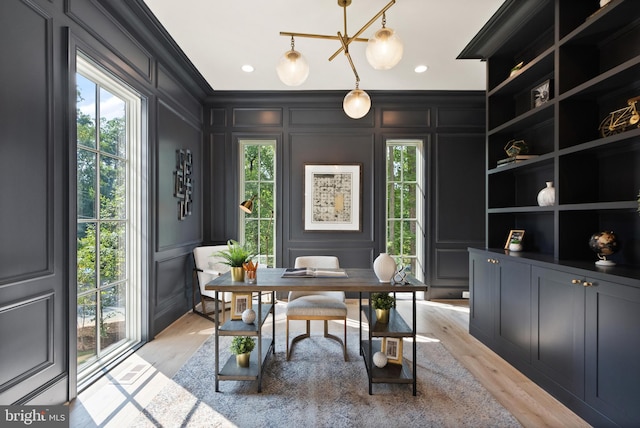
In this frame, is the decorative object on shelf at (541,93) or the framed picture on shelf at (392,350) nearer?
the framed picture on shelf at (392,350)

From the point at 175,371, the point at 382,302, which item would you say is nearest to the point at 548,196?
the point at 382,302

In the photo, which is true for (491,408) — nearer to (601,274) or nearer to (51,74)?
(601,274)

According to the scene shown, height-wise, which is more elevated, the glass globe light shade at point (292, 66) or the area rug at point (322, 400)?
the glass globe light shade at point (292, 66)

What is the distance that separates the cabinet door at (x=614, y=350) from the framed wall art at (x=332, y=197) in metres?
2.96

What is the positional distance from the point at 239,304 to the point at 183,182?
6.70 feet

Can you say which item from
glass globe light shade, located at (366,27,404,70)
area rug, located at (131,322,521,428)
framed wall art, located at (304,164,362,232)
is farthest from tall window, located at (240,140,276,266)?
glass globe light shade, located at (366,27,404,70)

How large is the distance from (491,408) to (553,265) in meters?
1.00

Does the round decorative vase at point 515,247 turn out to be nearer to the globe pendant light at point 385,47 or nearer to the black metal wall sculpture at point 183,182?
the globe pendant light at point 385,47

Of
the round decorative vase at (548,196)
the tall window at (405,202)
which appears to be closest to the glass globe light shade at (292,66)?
the round decorative vase at (548,196)

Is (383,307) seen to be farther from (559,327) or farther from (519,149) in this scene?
(519,149)

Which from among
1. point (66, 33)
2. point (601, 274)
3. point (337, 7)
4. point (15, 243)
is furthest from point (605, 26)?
point (15, 243)

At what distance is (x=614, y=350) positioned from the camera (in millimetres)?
1702

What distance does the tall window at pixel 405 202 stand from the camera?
470cm

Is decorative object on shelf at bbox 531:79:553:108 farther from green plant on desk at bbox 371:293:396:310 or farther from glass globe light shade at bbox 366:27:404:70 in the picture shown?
green plant on desk at bbox 371:293:396:310
